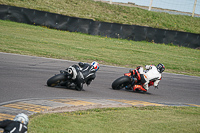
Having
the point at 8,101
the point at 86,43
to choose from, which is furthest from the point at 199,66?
the point at 8,101

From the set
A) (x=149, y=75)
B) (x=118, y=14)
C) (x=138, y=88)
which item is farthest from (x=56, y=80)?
(x=118, y=14)

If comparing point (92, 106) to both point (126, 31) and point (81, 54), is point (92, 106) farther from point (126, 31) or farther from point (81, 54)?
point (126, 31)

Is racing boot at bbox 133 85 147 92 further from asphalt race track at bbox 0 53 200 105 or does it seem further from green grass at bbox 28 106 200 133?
green grass at bbox 28 106 200 133

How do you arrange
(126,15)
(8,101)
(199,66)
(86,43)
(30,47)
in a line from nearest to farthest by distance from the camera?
(8,101), (30,47), (199,66), (86,43), (126,15)

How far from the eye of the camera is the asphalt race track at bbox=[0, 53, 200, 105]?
727 cm

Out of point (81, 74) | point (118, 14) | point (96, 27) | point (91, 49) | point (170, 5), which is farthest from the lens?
point (118, 14)

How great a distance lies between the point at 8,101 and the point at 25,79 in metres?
2.82

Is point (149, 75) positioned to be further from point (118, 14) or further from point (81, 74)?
point (118, 14)

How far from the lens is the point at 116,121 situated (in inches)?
221

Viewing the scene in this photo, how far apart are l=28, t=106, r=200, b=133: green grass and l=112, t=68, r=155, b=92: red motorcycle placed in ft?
8.49

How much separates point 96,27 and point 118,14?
8570 millimetres

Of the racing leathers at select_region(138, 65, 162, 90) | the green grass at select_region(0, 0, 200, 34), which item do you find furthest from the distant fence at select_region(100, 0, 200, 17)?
the racing leathers at select_region(138, 65, 162, 90)

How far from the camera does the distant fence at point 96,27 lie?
71.8ft

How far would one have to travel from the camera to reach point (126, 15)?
31.1m
